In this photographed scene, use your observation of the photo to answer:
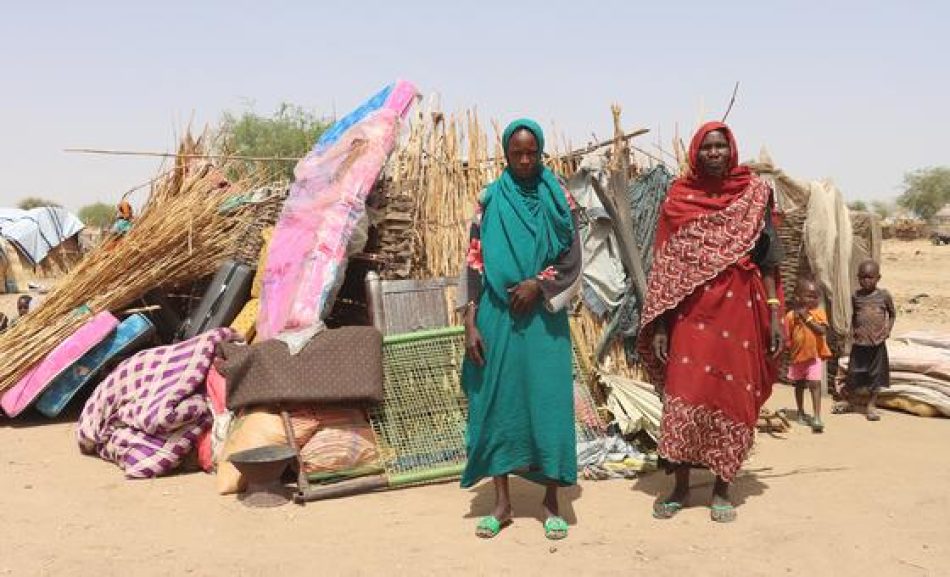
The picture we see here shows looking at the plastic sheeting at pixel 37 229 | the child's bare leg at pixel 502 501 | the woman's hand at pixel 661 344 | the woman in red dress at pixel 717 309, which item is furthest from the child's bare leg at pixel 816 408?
the plastic sheeting at pixel 37 229

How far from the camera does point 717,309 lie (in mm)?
3764

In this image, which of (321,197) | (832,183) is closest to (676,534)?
(321,197)

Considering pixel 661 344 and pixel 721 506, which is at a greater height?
pixel 661 344

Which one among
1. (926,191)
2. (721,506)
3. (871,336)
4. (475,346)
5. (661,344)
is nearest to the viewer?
(475,346)

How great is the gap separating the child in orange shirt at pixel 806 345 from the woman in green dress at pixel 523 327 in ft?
9.73

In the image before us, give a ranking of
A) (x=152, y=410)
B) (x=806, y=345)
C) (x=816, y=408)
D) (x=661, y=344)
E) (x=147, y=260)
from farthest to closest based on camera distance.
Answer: (x=147, y=260)
(x=806, y=345)
(x=816, y=408)
(x=152, y=410)
(x=661, y=344)

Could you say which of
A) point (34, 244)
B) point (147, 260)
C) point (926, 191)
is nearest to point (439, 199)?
point (147, 260)

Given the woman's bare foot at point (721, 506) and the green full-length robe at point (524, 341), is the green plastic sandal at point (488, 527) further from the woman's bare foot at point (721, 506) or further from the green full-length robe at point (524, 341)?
the woman's bare foot at point (721, 506)

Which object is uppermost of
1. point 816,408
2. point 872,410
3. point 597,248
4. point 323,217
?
point 323,217

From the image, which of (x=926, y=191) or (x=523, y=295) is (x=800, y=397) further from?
(x=926, y=191)

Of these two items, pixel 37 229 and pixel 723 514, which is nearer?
pixel 723 514

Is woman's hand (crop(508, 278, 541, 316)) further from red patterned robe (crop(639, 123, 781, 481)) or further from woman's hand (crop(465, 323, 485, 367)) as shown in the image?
red patterned robe (crop(639, 123, 781, 481))

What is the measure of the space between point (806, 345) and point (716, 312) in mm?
2535

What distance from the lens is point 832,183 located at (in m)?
6.97
